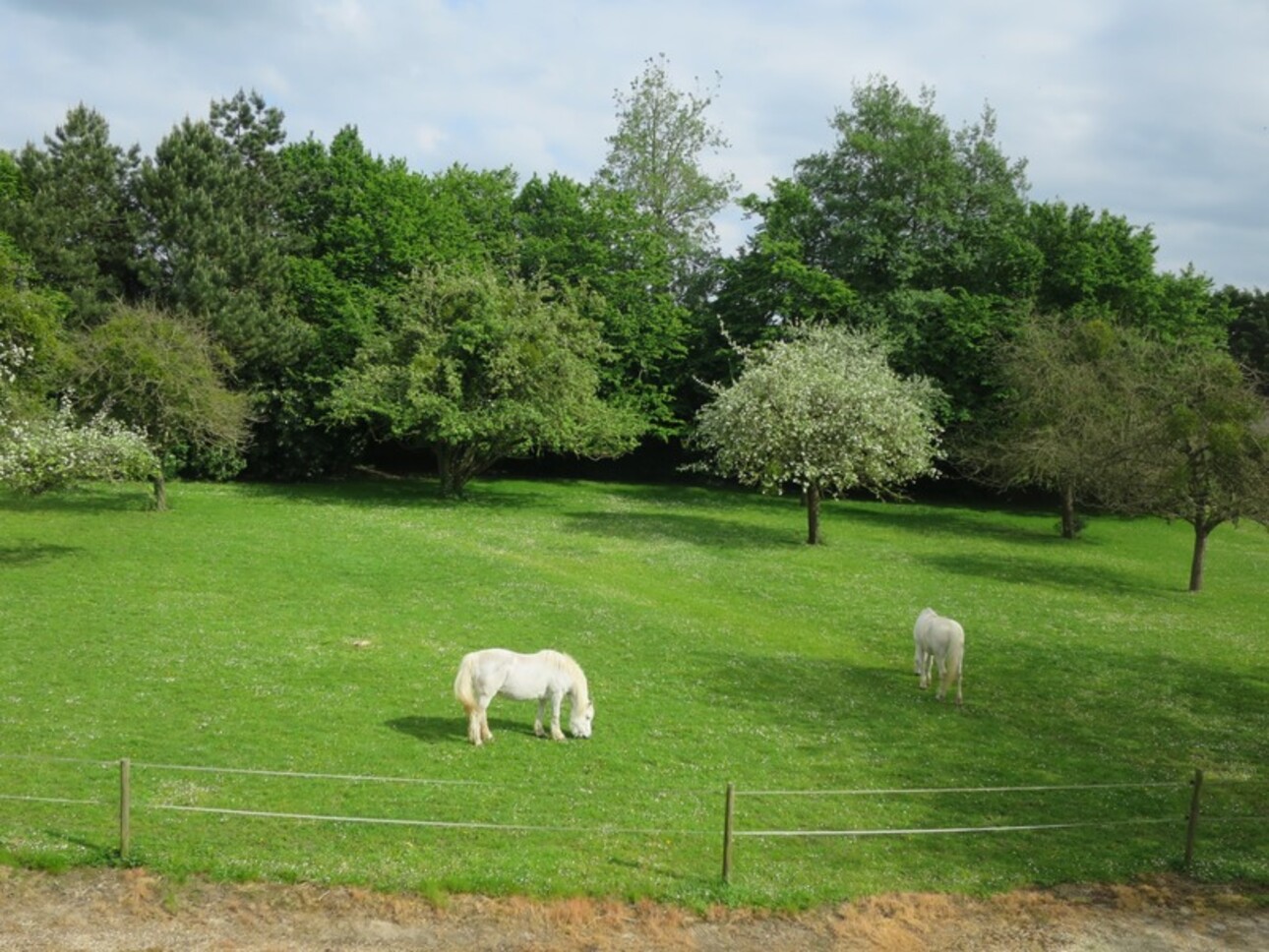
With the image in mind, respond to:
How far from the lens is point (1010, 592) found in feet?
125

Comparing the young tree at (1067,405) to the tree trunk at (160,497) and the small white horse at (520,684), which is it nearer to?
the small white horse at (520,684)

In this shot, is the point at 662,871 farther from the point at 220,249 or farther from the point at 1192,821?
the point at 220,249

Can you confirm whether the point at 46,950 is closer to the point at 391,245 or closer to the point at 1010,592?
the point at 1010,592

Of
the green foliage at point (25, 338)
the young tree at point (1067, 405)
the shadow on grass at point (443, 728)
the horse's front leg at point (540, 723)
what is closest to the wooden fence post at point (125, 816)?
the shadow on grass at point (443, 728)

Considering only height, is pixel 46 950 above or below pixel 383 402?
below

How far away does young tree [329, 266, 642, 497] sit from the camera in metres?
52.2

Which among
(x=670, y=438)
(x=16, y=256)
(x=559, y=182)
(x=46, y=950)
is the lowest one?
(x=46, y=950)

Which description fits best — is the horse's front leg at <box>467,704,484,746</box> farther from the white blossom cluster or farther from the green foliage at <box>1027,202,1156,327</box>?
the green foliage at <box>1027,202,1156,327</box>

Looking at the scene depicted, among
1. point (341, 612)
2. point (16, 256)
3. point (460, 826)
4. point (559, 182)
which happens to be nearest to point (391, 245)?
point (559, 182)

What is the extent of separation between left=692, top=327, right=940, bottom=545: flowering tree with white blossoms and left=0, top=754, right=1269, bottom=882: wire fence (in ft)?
85.4

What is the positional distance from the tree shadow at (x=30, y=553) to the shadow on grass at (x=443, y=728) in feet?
64.6

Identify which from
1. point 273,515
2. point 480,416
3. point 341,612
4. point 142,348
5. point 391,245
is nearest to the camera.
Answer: point 341,612

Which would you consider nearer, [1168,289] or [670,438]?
[1168,289]

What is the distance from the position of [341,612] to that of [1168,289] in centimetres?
5813
